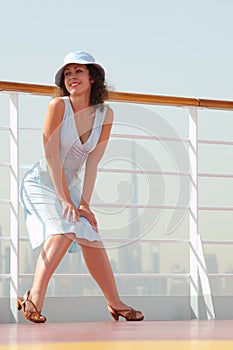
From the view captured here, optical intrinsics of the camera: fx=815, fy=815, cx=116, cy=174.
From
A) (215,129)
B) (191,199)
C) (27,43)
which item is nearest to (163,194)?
(191,199)

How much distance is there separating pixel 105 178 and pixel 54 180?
19.4 inches

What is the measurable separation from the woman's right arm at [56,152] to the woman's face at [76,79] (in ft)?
0.30

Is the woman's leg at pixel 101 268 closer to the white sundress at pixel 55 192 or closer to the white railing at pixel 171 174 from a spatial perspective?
the white sundress at pixel 55 192

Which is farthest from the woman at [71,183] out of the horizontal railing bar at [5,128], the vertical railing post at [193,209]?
the vertical railing post at [193,209]

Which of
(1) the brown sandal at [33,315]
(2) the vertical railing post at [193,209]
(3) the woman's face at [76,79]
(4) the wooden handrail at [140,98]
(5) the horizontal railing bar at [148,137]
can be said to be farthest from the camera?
(5) the horizontal railing bar at [148,137]

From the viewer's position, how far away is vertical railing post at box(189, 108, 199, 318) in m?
2.66

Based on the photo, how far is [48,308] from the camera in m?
2.46

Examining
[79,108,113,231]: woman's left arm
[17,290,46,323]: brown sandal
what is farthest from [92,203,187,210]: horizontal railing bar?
[17,290,46,323]: brown sandal

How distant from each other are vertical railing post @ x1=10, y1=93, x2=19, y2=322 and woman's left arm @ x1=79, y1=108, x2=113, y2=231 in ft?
0.85

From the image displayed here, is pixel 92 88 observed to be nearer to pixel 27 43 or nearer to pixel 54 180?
pixel 54 180

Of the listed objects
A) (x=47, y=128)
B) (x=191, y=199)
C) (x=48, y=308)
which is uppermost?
(x=47, y=128)

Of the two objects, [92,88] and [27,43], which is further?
[27,43]

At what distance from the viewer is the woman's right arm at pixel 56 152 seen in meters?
2.31

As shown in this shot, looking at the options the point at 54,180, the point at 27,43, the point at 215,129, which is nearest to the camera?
the point at 54,180
